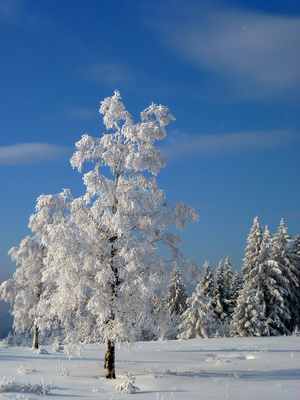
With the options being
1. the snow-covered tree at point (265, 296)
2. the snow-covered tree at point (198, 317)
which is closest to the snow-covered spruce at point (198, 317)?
the snow-covered tree at point (198, 317)

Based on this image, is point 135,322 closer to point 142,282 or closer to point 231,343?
point 142,282

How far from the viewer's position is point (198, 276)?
518 inches

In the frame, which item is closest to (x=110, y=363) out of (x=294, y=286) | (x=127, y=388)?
(x=127, y=388)

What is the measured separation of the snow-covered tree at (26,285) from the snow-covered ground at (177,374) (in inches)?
242

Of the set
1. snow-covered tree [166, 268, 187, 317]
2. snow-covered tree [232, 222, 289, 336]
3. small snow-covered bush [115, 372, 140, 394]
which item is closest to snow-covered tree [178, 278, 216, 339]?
snow-covered tree [232, 222, 289, 336]

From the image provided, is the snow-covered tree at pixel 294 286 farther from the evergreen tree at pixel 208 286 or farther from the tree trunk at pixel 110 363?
the tree trunk at pixel 110 363

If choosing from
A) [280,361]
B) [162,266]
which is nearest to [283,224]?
[280,361]

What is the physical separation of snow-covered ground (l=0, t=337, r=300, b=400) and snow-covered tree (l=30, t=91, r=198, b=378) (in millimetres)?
1549

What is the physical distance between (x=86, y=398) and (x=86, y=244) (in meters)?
4.95

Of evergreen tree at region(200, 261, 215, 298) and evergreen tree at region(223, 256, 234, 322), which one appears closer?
evergreen tree at region(223, 256, 234, 322)

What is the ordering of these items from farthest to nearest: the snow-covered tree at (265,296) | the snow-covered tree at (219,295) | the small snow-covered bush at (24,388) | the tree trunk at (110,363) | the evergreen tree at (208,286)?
1. the evergreen tree at (208,286)
2. the snow-covered tree at (219,295)
3. the snow-covered tree at (265,296)
4. the tree trunk at (110,363)
5. the small snow-covered bush at (24,388)

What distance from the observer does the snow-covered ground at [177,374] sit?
32.2 ft

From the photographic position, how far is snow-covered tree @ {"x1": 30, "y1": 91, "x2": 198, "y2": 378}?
11.9 meters

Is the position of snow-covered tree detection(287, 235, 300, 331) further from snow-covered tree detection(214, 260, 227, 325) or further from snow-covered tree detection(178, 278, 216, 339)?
snow-covered tree detection(214, 260, 227, 325)
